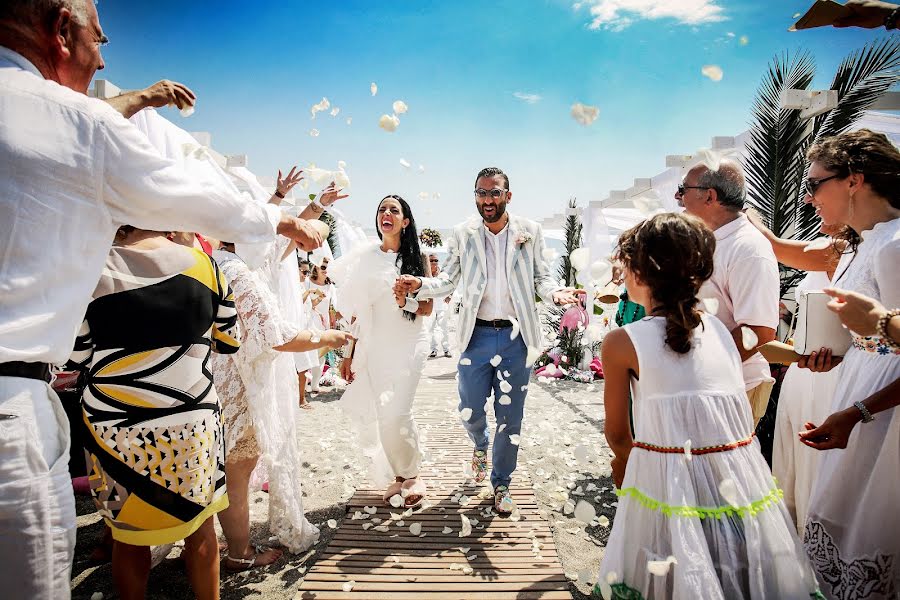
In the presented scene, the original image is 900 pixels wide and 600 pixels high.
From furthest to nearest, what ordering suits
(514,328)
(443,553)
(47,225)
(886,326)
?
1. (514,328)
2. (443,553)
3. (886,326)
4. (47,225)

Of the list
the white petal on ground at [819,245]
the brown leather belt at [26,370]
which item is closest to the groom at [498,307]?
the white petal on ground at [819,245]

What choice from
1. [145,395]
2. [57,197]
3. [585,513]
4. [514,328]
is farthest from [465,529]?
[57,197]

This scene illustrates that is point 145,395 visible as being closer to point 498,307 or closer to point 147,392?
point 147,392

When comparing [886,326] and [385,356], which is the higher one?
[886,326]

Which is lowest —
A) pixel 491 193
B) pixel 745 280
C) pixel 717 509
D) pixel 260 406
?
pixel 717 509

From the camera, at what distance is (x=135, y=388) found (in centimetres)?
196

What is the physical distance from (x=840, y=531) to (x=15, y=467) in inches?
120

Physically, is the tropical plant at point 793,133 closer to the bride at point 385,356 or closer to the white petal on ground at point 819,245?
the white petal on ground at point 819,245

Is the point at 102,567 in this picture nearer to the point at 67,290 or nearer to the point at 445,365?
the point at 67,290

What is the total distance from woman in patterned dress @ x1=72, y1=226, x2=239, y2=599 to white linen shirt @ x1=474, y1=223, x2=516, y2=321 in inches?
88.8

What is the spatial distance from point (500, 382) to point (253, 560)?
2.12 metres

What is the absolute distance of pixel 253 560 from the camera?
3154 millimetres

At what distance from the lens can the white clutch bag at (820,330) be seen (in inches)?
85.9

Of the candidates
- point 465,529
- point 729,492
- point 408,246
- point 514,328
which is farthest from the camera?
point 408,246
